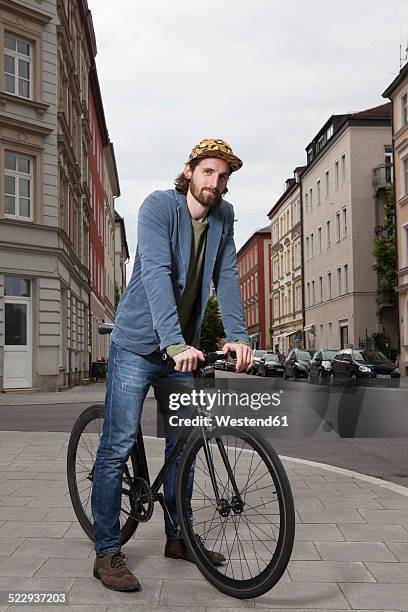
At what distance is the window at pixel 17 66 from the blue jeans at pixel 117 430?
21857mm

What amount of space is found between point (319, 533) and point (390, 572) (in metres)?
0.92

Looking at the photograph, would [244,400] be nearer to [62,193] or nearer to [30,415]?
[30,415]

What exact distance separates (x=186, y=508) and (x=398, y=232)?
37245 millimetres

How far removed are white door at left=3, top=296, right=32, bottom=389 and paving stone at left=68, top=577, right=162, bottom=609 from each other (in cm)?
2016

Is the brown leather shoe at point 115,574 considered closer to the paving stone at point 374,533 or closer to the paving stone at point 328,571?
the paving stone at point 328,571

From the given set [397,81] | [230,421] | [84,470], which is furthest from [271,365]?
[230,421]

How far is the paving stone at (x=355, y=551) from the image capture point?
434 centimetres

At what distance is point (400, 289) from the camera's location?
39.0 meters

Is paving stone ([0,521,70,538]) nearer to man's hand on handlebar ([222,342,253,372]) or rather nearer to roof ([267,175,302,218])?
man's hand on handlebar ([222,342,253,372])

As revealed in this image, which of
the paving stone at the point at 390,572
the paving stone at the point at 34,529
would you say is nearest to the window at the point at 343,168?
the paving stone at the point at 34,529

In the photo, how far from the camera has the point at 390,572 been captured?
406 cm

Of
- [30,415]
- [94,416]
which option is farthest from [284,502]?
[30,415]

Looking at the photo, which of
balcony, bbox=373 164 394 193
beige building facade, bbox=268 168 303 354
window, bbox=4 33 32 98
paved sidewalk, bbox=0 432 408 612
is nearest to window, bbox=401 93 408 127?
balcony, bbox=373 164 394 193

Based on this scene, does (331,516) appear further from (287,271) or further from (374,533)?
(287,271)
